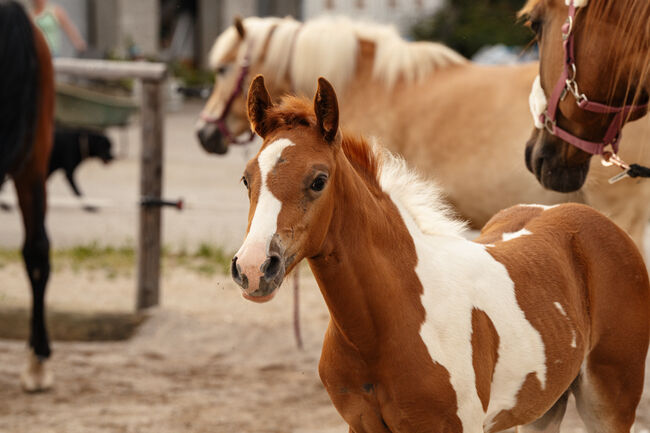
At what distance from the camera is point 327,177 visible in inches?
77.5

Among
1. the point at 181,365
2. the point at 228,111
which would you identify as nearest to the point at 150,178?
the point at 228,111

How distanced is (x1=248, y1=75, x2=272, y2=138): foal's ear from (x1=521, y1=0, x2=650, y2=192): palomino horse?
1.10 metres

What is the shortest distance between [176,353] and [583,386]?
9.50ft

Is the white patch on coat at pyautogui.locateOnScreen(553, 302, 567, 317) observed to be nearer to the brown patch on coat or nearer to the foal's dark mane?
the brown patch on coat

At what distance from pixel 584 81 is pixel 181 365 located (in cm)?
288

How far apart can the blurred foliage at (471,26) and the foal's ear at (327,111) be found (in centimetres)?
1872

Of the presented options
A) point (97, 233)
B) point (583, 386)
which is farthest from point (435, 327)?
Result: point (97, 233)

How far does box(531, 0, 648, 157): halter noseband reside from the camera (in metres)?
2.61

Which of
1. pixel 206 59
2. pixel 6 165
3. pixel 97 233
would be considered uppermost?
pixel 6 165

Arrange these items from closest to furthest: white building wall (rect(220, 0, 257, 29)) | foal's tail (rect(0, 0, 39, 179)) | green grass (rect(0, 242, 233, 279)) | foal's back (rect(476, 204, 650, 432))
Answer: foal's back (rect(476, 204, 650, 432))
foal's tail (rect(0, 0, 39, 179))
green grass (rect(0, 242, 233, 279))
white building wall (rect(220, 0, 257, 29))

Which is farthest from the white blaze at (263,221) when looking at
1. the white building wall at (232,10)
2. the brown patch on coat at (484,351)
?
the white building wall at (232,10)

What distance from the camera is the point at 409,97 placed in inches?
183

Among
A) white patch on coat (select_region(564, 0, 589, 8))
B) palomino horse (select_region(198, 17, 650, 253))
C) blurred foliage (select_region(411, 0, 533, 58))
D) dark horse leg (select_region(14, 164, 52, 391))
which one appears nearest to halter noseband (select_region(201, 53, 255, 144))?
palomino horse (select_region(198, 17, 650, 253))

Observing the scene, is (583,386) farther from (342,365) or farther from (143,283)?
(143,283)
